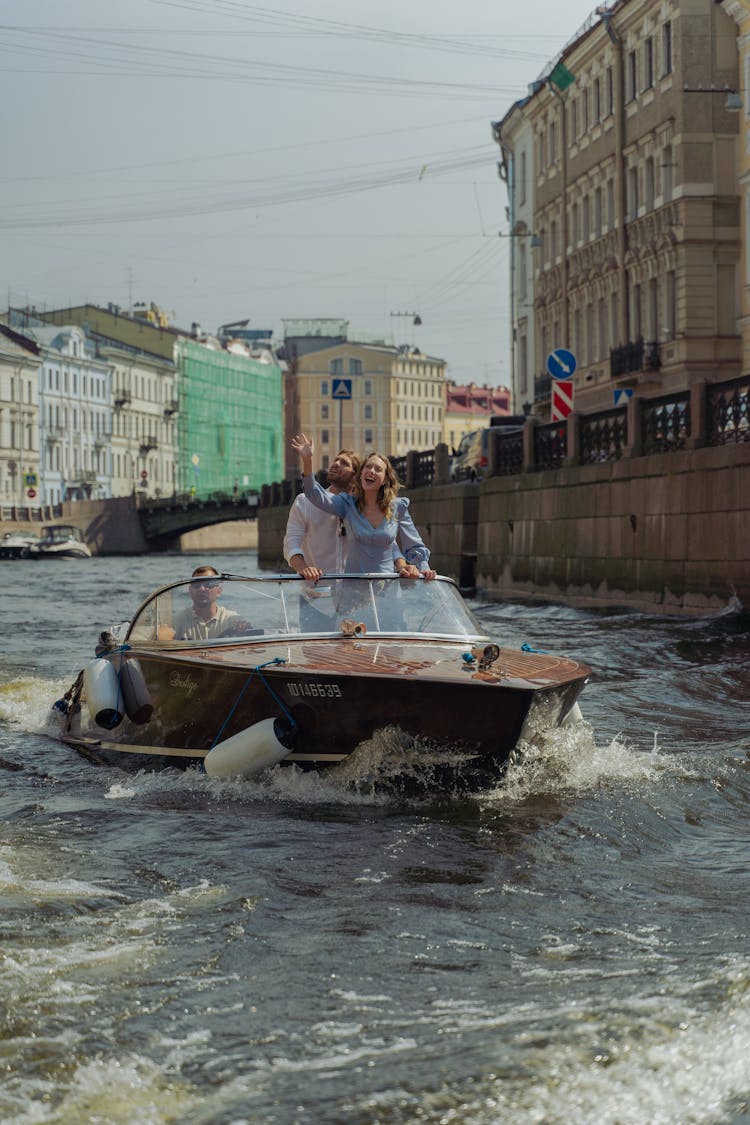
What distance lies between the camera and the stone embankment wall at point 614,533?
66.6 feet

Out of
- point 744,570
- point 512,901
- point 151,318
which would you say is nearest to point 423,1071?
point 512,901

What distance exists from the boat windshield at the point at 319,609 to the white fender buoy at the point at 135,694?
313mm

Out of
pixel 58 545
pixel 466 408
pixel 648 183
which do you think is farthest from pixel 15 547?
pixel 466 408

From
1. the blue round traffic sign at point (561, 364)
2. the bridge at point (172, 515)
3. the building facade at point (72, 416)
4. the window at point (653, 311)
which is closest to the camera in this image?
the blue round traffic sign at point (561, 364)

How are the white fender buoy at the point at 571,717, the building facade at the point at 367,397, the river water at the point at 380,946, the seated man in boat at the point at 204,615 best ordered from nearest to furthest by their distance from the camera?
the river water at the point at 380,946, the white fender buoy at the point at 571,717, the seated man in boat at the point at 204,615, the building facade at the point at 367,397

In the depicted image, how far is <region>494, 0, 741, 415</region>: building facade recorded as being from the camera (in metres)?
40.9

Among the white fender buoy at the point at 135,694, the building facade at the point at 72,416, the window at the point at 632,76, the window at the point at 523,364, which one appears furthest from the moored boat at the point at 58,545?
the white fender buoy at the point at 135,694

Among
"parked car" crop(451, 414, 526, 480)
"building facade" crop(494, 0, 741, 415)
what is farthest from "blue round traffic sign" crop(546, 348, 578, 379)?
"building facade" crop(494, 0, 741, 415)

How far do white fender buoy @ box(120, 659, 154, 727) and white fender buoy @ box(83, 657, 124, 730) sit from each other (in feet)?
0.21

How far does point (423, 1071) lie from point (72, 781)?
522 centimetres

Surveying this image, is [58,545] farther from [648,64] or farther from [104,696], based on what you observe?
[104,696]

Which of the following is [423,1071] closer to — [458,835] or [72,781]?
[458,835]

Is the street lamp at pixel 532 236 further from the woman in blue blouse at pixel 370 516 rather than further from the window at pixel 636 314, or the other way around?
the woman in blue blouse at pixel 370 516

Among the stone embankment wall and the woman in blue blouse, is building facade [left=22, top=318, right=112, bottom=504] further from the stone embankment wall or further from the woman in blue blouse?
the woman in blue blouse
